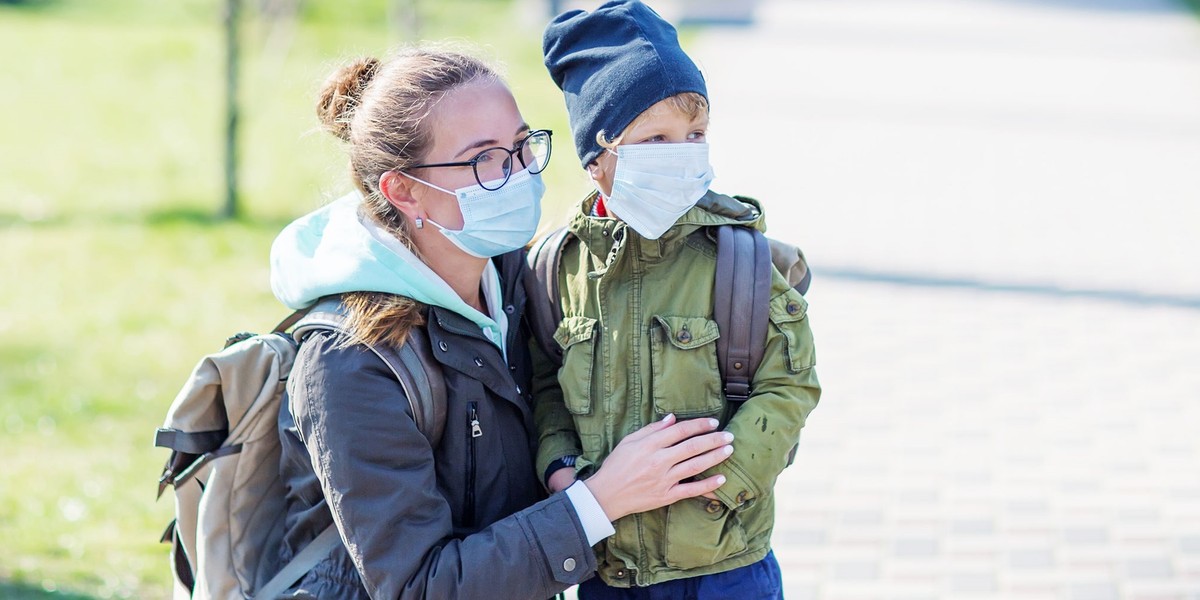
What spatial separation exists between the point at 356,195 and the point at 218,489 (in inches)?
23.8

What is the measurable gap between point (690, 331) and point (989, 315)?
16.5 feet

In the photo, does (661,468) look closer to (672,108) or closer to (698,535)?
(698,535)

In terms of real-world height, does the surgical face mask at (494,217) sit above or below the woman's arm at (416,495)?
above

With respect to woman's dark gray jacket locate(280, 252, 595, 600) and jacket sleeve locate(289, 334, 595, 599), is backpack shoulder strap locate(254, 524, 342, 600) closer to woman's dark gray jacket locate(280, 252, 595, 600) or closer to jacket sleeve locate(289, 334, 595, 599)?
woman's dark gray jacket locate(280, 252, 595, 600)

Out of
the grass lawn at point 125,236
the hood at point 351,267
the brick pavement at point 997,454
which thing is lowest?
the grass lawn at point 125,236

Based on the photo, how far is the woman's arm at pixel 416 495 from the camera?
211cm

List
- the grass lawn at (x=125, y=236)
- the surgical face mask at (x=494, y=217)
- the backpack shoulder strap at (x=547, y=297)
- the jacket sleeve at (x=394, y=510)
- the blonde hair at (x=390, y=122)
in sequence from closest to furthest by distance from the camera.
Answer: the jacket sleeve at (x=394, y=510), the blonde hair at (x=390, y=122), the surgical face mask at (x=494, y=217), the backpack shoulder strap at (x=547, y=297), the grass lawn at (x=125, y=236)

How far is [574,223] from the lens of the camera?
2.42 meters

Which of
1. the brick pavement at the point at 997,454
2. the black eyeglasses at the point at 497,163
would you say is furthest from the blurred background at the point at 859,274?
the black eyeglasses at the point at 497,163

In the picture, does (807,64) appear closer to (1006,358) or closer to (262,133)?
(262,133)

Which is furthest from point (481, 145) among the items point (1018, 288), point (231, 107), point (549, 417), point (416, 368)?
point (231, 107)

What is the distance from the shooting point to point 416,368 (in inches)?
86.6

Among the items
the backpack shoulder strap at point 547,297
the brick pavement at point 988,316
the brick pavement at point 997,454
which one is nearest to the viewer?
the backpack shoulder strap at point 547,297

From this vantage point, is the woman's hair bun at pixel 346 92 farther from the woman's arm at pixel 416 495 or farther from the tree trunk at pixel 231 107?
the tree trunk at pixel 231 107
